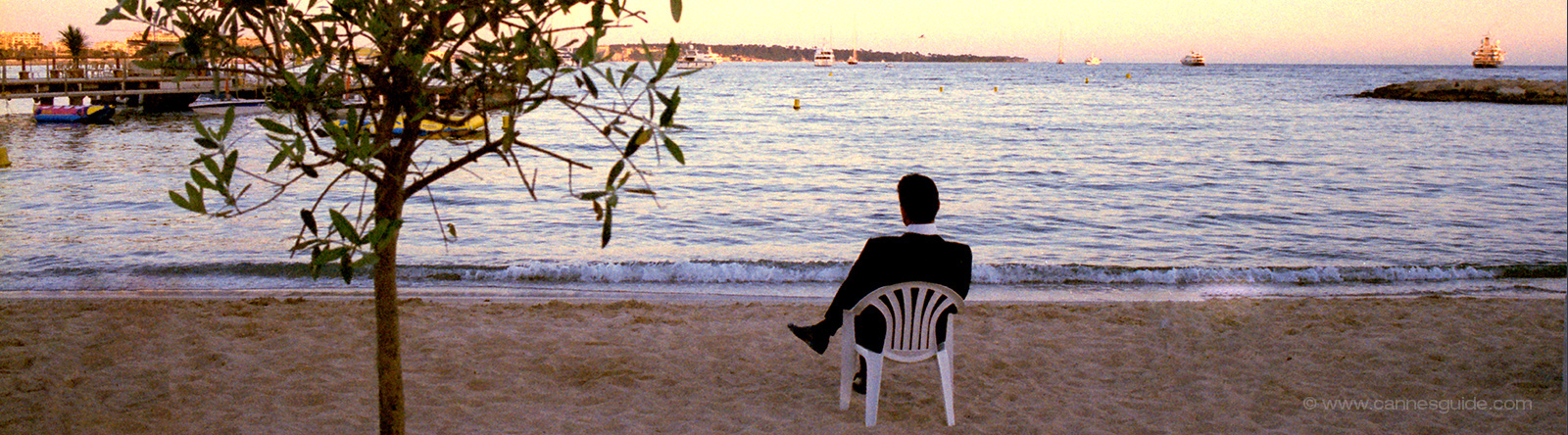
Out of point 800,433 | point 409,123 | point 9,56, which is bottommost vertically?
point 800,433

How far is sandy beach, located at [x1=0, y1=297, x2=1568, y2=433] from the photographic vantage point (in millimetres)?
4324

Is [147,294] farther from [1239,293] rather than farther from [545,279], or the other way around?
[1239,293]

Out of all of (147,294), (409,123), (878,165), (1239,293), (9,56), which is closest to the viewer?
(409,123)

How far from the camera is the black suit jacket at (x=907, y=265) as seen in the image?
374 centimetres

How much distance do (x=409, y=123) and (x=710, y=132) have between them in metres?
25.6

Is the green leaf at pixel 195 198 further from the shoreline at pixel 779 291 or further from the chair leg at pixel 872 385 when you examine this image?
the shoreline at pixel 779 291

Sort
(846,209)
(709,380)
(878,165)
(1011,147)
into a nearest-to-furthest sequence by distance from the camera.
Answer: (709,380) → (846,209) → (878,165) → (1011,147)

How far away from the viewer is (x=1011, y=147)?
2330 centimetres

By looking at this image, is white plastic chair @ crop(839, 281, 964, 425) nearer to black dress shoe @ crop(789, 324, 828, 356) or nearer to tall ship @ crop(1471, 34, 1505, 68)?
black dress shoe @ crop(789, 324, 828, 356)

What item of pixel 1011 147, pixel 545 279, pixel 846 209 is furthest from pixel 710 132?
pixel 545 279

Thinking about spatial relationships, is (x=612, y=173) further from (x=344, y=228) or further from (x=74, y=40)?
(x=74, y=40)

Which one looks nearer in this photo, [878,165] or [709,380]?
[709,380]

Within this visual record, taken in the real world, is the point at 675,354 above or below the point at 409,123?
below

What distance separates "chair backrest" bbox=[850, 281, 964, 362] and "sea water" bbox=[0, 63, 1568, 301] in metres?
1.57
